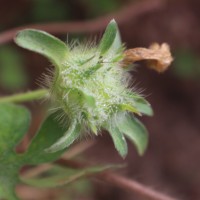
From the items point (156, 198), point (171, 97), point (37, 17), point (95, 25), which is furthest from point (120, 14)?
point (156, 198)

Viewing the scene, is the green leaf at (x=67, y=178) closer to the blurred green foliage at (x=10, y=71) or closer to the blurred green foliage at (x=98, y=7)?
the blurred green foliage at (x=10, y=71)

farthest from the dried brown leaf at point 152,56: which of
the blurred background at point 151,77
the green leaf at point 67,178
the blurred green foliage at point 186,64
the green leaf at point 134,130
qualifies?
the blurred green foliage at point 186,64

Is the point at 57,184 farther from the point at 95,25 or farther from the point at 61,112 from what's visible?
the point at 95,25

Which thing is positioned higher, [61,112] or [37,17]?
[37,17]

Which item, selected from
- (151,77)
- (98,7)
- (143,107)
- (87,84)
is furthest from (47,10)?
(87,84)

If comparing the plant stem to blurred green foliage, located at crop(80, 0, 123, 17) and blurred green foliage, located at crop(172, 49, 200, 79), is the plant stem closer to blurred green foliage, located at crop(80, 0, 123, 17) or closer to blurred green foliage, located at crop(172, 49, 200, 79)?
blurred green foliage, located at crop(80, 0, 123, 17)
